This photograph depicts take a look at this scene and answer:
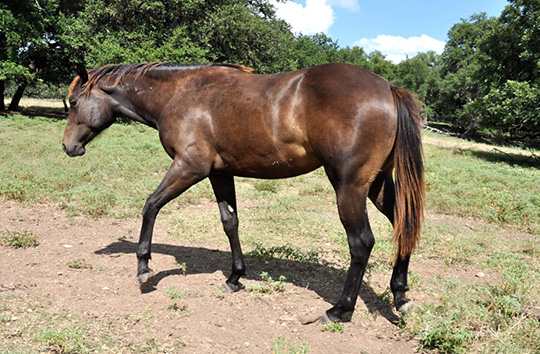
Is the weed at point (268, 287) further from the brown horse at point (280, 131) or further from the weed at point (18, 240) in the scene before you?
the weed at point (18, 240)

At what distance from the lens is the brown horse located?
10.9ft

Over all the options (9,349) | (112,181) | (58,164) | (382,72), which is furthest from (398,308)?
(382,72)

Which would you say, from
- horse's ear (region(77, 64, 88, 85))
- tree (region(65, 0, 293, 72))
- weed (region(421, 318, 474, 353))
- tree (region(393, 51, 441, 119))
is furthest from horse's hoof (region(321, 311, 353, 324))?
tree (region(393, 51, 441, 119))

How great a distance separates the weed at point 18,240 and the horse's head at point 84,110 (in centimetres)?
151

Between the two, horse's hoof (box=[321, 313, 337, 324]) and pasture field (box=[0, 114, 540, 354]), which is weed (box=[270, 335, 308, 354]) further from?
horse's hoof (box=[321, 313, 337, 324])

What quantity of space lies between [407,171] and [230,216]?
1918 mm

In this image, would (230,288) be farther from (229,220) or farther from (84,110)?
(84,110)

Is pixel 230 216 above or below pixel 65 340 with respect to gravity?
above

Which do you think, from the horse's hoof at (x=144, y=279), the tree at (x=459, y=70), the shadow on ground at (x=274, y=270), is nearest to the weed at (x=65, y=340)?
the horse's hoof at (x=144, y=279)

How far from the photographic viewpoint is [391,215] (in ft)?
13.0

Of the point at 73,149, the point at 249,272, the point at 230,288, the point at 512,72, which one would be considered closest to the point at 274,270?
the point at 249,272

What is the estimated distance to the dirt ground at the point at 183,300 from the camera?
324 centimetres

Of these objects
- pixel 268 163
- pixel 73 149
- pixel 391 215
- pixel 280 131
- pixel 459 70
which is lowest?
pixel 391 215

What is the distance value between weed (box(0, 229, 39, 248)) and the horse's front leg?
6.54 feet
